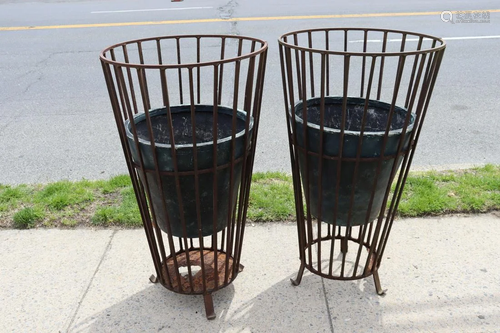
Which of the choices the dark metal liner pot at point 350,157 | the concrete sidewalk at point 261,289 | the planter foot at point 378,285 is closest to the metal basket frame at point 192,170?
the concrete sidewalk at point 261,289

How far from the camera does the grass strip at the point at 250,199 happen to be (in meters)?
2.85

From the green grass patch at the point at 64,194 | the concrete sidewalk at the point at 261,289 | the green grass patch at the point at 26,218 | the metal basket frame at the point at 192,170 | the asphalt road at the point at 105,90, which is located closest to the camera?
the metal basket frame at the point at 192,170

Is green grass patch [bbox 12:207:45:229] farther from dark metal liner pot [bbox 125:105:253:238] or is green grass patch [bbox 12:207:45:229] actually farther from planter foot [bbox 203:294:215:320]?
planter foot [bbox 203:294:215:320]

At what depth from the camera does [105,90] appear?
547 centimetres

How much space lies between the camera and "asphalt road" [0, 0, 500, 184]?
3869mm

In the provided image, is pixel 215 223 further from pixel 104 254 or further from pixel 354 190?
pixel 104 254

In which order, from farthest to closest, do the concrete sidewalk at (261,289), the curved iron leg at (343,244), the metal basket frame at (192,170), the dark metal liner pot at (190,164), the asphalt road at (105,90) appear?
the asphalt road at (105,90), the curved iron leg at (343,244), the concrete sidewalk at (261,289), the dark metal liner pot at (190,164), the metal basket frame at (192,170)

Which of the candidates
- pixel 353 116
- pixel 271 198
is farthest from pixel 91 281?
pixel 353 116

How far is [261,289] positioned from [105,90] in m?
3.95

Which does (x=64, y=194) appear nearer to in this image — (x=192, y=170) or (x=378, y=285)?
(x=192, y=170)

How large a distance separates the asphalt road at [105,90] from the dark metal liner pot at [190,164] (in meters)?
1.53

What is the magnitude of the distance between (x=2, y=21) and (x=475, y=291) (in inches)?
440

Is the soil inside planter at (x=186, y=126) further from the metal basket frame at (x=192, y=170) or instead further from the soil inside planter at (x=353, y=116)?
the soil inside planter at (x=353, y=116)

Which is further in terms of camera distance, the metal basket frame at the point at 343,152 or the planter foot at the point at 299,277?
the planter foot at the point at 299,277
